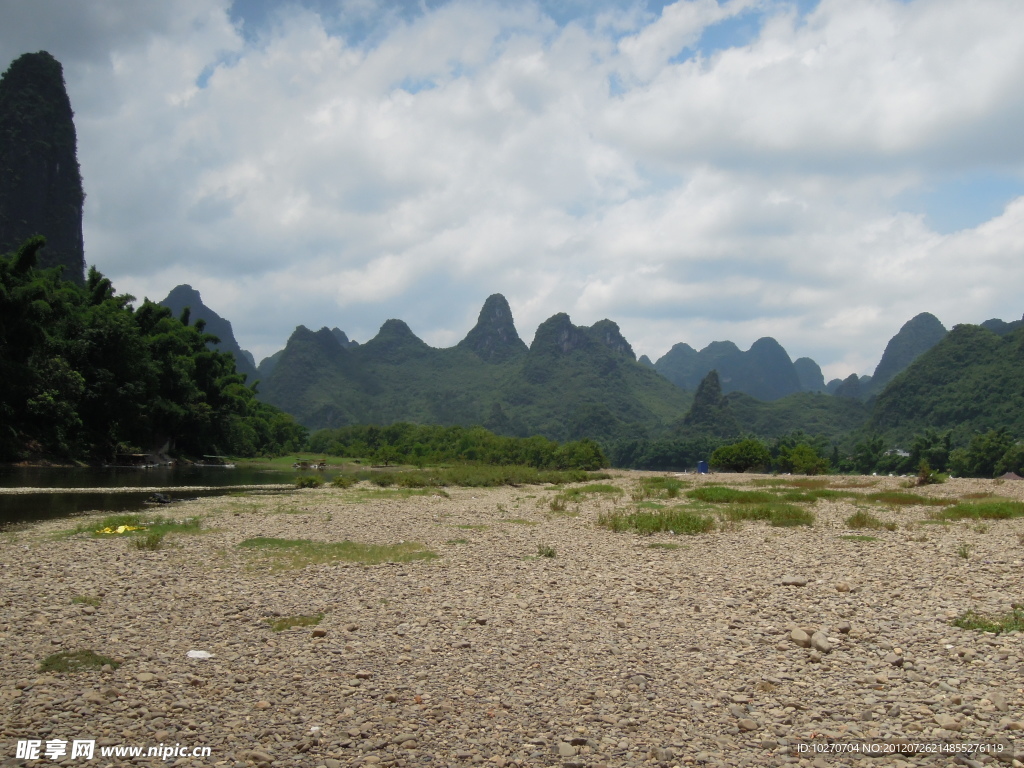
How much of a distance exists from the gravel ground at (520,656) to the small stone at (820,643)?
3 cm

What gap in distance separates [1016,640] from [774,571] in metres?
4.45

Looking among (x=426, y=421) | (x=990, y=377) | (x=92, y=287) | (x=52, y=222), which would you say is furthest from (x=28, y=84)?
(x=990, y=377)

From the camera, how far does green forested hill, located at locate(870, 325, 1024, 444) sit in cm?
8569

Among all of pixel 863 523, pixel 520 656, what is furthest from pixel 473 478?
pixel 520 656

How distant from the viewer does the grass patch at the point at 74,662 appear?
22.4 feet

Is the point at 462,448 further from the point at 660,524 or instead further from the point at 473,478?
the point at 660,524

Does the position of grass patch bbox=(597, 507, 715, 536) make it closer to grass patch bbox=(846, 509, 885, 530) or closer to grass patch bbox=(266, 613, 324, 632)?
grass patch bbox=(846, 509, 885, 530)

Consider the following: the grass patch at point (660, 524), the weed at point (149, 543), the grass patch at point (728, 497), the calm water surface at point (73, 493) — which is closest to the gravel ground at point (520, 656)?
the weed at point (149, 543)

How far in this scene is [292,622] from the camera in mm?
8617

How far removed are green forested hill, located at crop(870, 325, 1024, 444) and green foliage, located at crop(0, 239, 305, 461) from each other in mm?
90037

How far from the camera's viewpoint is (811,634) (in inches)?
312

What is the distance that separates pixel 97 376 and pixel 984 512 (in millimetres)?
52639

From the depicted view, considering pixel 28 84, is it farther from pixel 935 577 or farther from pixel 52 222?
pixel 935 577

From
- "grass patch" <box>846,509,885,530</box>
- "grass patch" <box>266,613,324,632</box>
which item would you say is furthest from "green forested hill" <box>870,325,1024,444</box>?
"grass patch" <box>266,613,324,632</box>
